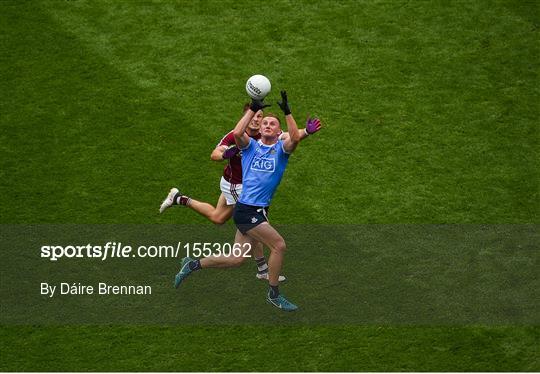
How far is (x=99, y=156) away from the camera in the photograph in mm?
18891

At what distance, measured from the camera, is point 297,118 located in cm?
1970

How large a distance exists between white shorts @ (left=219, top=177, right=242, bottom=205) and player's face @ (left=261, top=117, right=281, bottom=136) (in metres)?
1.10

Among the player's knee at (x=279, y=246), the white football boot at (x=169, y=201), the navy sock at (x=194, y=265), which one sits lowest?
the navy sock at (x=194, y=265)

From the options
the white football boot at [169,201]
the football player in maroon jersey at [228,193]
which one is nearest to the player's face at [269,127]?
the football player in maroon jersey at [228,193]

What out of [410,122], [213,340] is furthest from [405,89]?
[213,340]

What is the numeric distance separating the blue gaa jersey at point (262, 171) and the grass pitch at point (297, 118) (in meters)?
1.68

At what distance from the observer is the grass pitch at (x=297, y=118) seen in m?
15.3

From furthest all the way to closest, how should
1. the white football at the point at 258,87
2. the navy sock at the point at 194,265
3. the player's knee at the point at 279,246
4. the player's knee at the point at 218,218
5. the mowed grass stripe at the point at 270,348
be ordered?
the player's knee at the point at 218,218, the navy sock at the point at 194,265, the player's knee at the point at 279,246, the white football at the point at 258,87, the mowed grass stripe at the point at 270,348

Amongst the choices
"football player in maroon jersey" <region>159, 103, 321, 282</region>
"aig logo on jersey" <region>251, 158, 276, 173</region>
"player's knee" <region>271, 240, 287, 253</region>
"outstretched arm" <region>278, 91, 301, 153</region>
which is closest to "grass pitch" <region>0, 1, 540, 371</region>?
"football player in maroon jersey" <region>159, 103, 321, 282</region>

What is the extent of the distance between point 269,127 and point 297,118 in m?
4.23

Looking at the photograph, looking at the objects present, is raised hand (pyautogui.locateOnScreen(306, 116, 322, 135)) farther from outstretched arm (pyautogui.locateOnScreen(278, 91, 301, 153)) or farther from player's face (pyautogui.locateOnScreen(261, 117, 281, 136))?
player's face (pyautogui.locateOnScreen(261, 117, 281, 136))

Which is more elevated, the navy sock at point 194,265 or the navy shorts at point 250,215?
the navy shorts at point 250,215

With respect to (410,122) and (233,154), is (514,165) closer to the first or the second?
(410,122)

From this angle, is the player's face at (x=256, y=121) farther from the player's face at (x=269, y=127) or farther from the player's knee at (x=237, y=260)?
the player's knee at (x=237, y=260)
